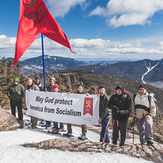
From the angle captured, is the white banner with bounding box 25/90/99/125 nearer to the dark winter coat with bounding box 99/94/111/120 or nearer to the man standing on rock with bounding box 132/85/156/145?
the dark winter coat with bounding box 99/94/111/120

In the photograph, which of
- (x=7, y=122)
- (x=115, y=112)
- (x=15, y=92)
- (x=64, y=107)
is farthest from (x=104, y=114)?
(x=7, y=122)

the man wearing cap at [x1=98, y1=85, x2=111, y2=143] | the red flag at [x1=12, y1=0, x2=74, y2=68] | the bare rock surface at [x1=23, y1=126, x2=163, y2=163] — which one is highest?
the red flag at [x1=12, y1=0, x2=74, y2=68]

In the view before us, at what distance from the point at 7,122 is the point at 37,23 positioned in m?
6.08

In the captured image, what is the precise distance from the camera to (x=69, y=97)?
6992 millimetres

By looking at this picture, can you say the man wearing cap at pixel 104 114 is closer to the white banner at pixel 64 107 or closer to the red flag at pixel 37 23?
the white banner at pixel 64 107

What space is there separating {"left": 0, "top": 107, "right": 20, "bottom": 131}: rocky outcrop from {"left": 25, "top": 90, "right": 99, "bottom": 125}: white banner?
3.75 ft

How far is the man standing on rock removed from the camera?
5328mm

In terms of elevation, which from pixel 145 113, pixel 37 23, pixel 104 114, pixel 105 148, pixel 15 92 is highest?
pixel 37 23

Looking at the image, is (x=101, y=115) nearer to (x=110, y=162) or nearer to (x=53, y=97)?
(x=110, y=162)

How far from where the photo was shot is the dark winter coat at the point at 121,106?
212 inches

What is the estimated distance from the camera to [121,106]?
5.48 metres

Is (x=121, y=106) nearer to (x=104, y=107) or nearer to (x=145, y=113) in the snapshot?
(x=104, y=107)

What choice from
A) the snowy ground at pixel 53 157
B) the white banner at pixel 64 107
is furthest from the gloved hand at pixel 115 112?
the snowy ground at pixel 53 157

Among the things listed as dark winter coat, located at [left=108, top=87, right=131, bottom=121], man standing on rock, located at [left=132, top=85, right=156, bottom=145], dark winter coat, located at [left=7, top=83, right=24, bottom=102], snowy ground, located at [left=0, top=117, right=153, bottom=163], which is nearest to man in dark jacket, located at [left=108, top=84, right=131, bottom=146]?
dark winter coat, located at [left=108, top=87, right=131, bottom=121]
